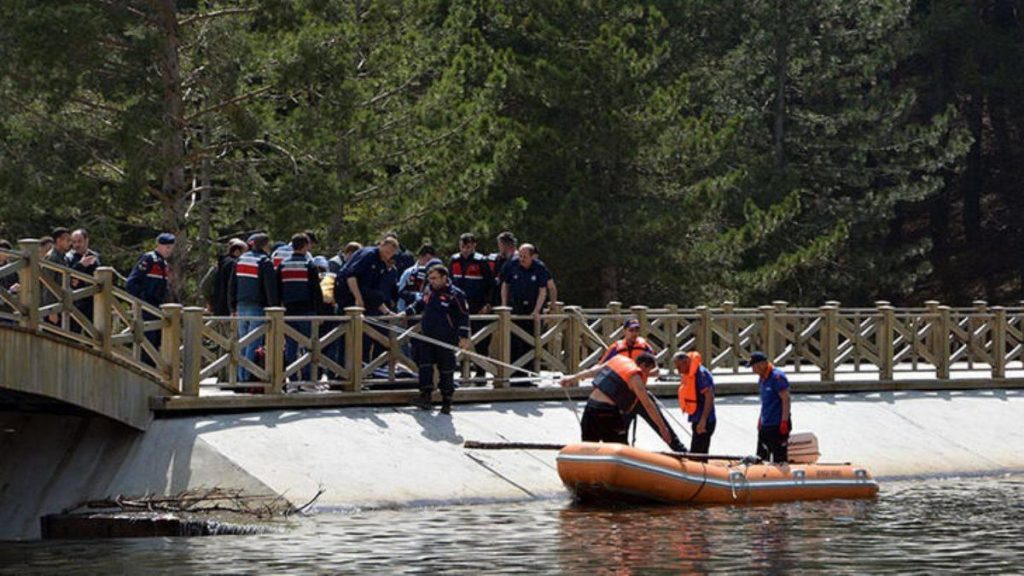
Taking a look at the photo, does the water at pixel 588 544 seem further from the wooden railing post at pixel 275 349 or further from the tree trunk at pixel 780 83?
the tree trunk at pixel 780 83

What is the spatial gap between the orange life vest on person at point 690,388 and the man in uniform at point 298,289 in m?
4.50

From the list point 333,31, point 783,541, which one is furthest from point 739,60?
point 783,541

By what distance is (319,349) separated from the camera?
24531 millimetres

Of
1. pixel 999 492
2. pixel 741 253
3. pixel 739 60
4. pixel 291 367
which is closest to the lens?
pixel 291 367

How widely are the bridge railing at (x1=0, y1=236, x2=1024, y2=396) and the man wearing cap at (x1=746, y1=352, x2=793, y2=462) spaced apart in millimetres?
3258

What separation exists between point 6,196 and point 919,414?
15.7 metres

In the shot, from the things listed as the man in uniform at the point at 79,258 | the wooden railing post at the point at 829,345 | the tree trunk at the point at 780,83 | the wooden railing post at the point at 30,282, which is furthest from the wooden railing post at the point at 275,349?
the tree trunk at the point at 780,83

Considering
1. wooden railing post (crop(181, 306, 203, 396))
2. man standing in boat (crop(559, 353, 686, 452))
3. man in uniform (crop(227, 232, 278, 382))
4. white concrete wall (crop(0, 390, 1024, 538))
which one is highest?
man in uniform (crop(227, 232, 278, 382))

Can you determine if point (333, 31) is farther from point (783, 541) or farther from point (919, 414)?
point (783, 541)

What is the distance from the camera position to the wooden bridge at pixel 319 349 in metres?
22.2

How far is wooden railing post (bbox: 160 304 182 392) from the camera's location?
76.9ft

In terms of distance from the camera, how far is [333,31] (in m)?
37.0

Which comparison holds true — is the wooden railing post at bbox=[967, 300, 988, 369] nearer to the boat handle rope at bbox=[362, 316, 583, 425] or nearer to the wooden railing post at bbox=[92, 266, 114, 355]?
the boat handle rope at bbox=[362, 316, 583, 425]

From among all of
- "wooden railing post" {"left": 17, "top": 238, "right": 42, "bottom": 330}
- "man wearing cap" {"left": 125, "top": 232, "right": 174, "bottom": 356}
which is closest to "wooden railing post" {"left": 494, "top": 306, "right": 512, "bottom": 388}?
"man wearing cap" {"left": 125, "top": 232, "right": 174, "bottom": 356}
